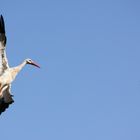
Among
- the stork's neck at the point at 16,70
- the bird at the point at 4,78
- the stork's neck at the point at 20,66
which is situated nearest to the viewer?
the bird at the point at 4,78

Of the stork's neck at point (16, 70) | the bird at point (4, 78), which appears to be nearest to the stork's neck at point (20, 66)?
the stork's neck at point (16, 70)

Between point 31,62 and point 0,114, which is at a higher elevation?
point 31,62

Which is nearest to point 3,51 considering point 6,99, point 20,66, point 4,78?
point 4,78

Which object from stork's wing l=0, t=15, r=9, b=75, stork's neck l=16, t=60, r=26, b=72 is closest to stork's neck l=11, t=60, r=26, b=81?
stork's neck l=16, t=60, r=26, b=72

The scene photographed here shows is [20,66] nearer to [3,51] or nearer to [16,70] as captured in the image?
[16,70]

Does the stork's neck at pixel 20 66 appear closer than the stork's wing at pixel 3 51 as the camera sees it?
No

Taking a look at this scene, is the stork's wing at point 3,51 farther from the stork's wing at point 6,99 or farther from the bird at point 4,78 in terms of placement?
the stork's wing at point 6,99

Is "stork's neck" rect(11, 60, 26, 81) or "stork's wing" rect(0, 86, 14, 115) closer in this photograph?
"stork's wing" rect(0, 86, 14, 115)

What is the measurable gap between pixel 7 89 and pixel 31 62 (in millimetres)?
2364

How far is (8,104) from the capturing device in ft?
143

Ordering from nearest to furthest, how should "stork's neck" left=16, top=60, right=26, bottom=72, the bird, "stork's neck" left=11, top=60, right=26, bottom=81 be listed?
1. the bird
2. "stork's neck" left=11, top=60, right=26, bottom=81
3. "stork's neck" left=16, top=60, right=26, bottom=72

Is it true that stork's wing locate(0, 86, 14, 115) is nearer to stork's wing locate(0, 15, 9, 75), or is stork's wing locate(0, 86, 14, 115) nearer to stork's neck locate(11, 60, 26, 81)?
stork's neck locate(11, 60, 26, 81)

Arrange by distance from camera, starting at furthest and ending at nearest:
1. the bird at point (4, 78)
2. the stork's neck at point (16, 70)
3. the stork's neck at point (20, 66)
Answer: the stork's neck at point (20, 66) → the stork's neck at point (16, 70) → the bird at point (4, 78)

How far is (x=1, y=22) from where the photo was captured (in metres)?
43.1
